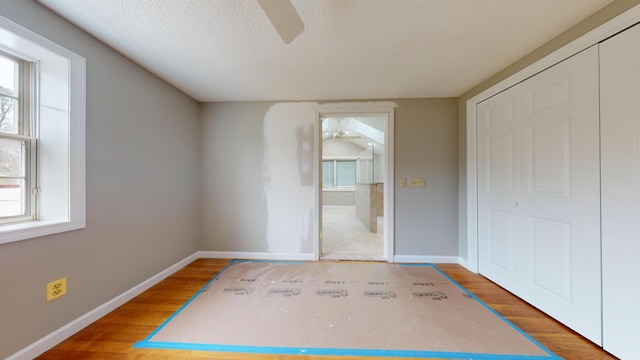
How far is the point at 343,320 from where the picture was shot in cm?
166

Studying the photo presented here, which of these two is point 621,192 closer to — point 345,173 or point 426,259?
point 426,259

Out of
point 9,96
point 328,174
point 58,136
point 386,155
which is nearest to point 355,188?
point 328,174

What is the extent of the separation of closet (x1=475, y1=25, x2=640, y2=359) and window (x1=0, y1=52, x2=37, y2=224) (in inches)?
149

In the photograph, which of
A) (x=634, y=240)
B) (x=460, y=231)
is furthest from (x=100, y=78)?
(x=460, y=231)

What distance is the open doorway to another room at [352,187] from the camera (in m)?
3.29

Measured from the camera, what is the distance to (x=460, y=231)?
9.03 feet

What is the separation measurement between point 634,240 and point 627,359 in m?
0.72

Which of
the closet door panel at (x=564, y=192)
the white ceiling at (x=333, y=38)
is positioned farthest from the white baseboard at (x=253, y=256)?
the closet door panel at (x=564, y=192)

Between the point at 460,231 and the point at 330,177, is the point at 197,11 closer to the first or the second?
the point at 460,231

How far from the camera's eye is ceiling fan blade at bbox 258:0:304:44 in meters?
0.99

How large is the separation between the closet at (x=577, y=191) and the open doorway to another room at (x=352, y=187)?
1.31 m

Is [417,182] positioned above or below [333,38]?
below

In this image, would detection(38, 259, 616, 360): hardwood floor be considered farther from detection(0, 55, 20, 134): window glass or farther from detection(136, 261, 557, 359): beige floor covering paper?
detection(0, 55, 20, 134): window glass

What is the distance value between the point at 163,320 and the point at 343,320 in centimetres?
142
